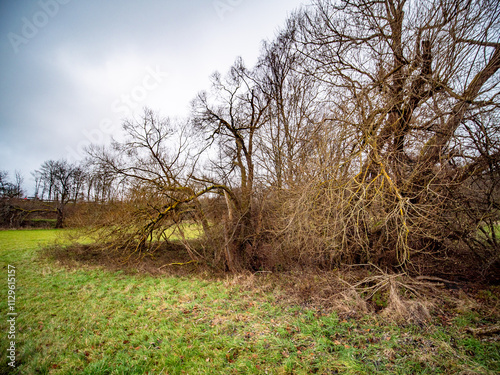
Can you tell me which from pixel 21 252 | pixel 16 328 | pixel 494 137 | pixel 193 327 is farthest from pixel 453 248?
pixel 21 252

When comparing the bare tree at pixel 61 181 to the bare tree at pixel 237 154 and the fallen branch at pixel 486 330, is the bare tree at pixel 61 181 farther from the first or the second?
the fallen branch at pixel 486 330

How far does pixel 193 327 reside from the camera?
14.6 ft

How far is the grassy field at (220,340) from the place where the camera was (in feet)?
10.5

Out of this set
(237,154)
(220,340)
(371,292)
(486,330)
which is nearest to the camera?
(486,330)

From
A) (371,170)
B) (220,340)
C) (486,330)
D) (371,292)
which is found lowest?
(220,340)

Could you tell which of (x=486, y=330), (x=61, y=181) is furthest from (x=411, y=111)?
(x=61, y=181)

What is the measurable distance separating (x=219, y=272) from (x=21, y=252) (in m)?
11.4

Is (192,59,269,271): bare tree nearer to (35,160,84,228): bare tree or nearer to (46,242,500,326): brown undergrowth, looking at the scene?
(46,242,500,326): brown undergrowth

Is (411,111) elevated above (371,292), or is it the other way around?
(411,111)

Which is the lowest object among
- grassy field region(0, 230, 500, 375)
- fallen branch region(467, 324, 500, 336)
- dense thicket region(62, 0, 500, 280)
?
grassy field region(0, 230, 500, 375)

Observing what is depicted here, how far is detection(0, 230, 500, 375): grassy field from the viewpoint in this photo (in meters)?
3.19

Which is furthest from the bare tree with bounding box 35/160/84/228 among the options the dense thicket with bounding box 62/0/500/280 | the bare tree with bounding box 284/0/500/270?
the bare tree with bounding box 284/0/500/270

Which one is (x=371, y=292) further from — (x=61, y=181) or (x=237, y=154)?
(x=61, y=181)

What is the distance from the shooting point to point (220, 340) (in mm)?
3947
